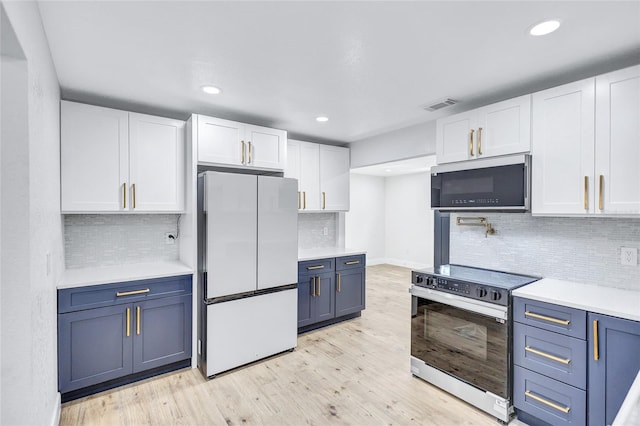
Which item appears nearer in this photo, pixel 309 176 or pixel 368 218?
pixel 309 176

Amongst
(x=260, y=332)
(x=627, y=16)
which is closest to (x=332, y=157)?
(x=260, y=332)

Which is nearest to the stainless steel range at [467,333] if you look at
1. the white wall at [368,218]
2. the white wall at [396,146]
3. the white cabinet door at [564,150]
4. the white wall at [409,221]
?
the white cabinet door at [564,150]

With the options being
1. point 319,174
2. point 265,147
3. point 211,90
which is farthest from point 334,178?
point 211,90

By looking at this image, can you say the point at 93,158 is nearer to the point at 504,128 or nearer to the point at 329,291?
the point at 329,291

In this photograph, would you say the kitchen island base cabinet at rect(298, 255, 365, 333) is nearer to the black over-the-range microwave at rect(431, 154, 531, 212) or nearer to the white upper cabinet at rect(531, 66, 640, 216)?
the black over-the-range microwave at rect(431, 154, 531, 212)

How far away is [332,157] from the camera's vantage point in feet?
14.1

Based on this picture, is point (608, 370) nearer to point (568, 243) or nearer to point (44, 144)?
point (568, 243)

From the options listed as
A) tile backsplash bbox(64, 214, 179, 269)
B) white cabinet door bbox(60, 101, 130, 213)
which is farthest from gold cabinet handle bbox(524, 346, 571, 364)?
white cabinet door bbox(60, 101, 130, 213)

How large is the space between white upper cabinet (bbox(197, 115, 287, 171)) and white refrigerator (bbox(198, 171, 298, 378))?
0.31 metres

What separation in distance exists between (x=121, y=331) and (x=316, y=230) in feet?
8.49

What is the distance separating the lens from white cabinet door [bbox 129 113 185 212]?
2.87 metres

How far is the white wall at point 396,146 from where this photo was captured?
3.55m

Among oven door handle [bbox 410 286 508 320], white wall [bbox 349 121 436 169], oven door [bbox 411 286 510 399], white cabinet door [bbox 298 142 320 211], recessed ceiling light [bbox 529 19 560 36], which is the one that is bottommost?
oven door [bbox 411 286 510 399]

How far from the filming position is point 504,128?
2525mm
